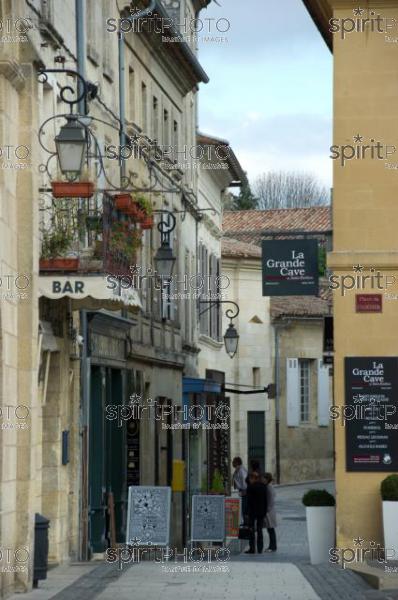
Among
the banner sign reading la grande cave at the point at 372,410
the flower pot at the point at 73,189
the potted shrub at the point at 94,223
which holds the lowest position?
the banner sign reading la grande cave at the point at 372,410

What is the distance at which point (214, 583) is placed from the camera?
62.8ft

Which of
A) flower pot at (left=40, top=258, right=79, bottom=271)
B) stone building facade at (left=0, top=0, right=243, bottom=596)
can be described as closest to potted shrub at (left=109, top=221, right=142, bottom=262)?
stone building facade at (left=0, top=0, right=243, bottom=596)

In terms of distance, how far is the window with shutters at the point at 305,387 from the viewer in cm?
5969

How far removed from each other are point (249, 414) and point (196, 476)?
56.3ft

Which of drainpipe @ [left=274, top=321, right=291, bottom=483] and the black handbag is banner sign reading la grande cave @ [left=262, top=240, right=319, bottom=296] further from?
drainpipe @ [left=274, top=321, right=291, bottom=483]

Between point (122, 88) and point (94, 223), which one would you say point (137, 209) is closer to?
point (94, 223)

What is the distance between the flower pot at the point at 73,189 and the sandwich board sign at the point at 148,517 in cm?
530

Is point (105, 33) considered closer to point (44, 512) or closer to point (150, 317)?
point (150, 317)

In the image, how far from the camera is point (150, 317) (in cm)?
3186

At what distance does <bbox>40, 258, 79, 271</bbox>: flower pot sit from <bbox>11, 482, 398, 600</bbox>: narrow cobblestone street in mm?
3690

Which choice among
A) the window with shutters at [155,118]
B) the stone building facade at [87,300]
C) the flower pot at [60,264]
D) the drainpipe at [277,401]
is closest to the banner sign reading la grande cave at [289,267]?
the stone building facade at [87,300]

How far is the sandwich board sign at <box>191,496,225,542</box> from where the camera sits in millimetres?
26703

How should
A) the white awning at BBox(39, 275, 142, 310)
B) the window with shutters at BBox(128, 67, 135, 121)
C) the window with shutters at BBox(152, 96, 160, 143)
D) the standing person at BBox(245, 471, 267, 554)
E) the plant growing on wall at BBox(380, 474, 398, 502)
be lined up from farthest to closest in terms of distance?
the window with shutters at BBox(152, 96, 160, 143)
the window with shutters at BBox(128, 67, 135, 121)
the standing person at BBox(245, 471, 267, 554)
the plant growing on wall at BBox(380, 474, 398, 502)
the white awning at BBox(39, 275, 142, 310)

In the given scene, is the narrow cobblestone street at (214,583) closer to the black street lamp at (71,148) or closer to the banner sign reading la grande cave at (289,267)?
the banner sign reading la grande cave at (289,267)
